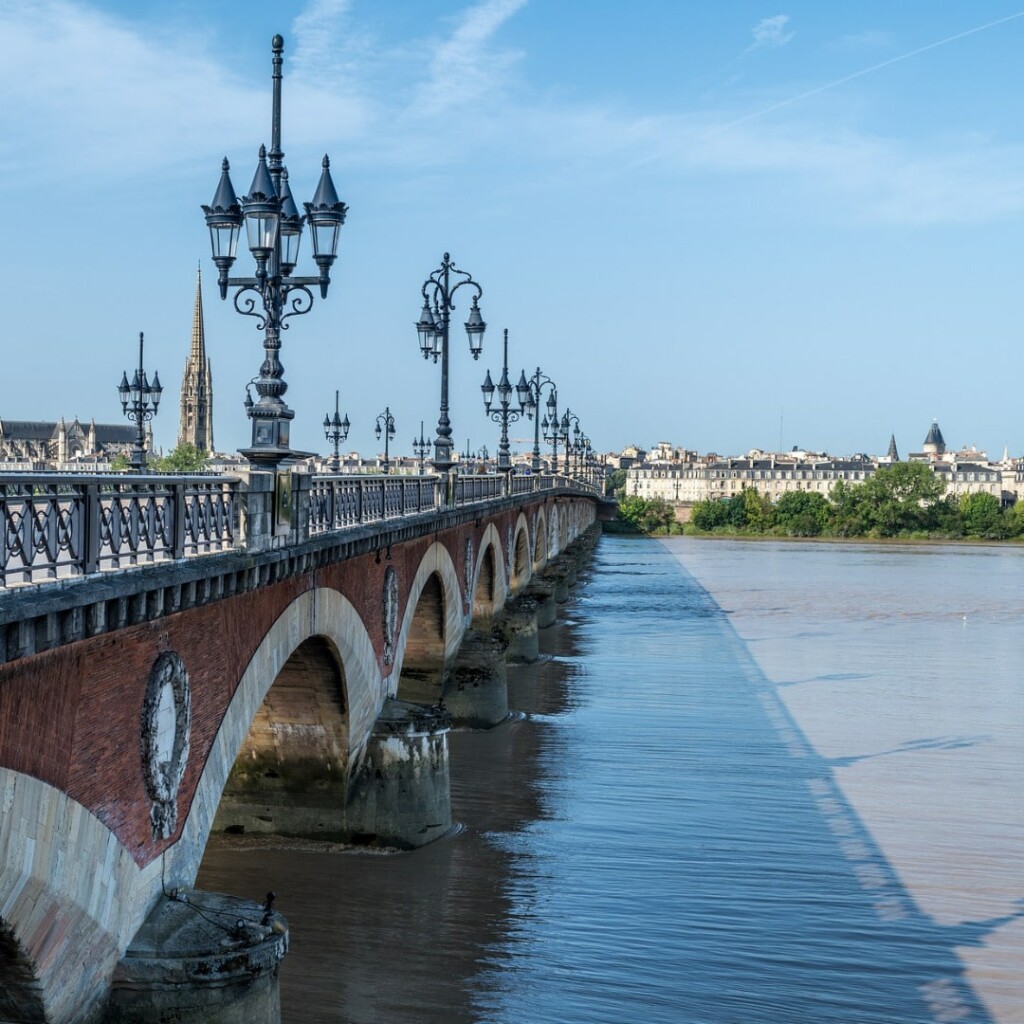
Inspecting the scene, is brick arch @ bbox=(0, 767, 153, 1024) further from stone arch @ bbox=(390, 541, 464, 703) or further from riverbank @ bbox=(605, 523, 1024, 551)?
riverbank @ bbox=(605, 523, 1024, 551)

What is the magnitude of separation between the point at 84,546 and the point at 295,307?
6.42 meters

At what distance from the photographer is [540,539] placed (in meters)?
59.4

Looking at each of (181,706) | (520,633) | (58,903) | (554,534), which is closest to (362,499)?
(181,706)

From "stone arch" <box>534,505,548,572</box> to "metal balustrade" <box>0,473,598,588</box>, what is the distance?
40.4 m

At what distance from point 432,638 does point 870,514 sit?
115833 millimetres

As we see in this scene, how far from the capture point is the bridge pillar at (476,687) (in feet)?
96.1

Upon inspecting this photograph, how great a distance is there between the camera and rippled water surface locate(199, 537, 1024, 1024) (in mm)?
14695

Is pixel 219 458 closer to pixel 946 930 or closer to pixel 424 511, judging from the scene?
pixel 424 511

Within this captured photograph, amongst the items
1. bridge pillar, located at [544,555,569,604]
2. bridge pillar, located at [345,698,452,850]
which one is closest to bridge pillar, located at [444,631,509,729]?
bridge pillar, located at [345,698,452,850]

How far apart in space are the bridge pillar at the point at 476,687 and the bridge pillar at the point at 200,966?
1761 cm

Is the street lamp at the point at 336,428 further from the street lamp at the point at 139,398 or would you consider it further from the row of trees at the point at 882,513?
the row of trees at the point at 882,513

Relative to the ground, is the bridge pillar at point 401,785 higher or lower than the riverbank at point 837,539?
higher

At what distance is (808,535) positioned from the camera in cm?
14112

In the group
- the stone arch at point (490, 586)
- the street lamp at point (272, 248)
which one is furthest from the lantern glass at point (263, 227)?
the stone arch at point (490, 586)
